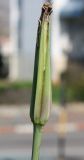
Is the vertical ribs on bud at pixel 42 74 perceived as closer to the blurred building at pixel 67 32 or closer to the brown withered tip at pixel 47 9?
the brown withered tip at pixel 47 9

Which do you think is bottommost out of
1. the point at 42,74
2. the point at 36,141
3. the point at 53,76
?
the point at 53,76

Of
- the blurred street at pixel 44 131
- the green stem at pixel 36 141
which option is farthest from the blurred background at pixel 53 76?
the green stem at pixel 36 141

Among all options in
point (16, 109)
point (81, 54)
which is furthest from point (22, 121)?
point (81, 54)

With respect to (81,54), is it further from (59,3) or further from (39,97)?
(39,97)

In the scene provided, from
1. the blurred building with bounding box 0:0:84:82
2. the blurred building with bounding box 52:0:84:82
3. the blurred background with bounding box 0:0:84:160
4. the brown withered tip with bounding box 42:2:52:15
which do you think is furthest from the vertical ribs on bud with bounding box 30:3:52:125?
the blurred building with bounding box 52:0:84:82

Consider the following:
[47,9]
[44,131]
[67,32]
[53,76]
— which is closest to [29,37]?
[67,32]

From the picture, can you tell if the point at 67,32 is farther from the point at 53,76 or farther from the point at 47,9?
the point at 47,9

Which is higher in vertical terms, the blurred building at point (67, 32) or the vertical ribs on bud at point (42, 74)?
the vertical ribs on bud at point (42, 74)
